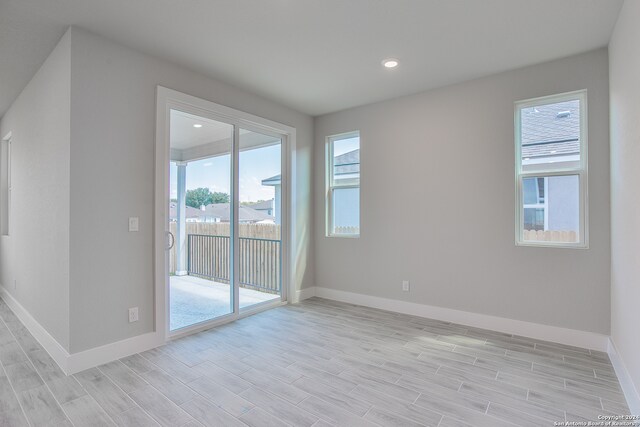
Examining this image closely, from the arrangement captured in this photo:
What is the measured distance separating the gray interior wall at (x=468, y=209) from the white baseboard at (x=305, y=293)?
401 mm

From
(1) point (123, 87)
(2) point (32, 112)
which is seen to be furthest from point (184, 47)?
(2) point (32, 112)

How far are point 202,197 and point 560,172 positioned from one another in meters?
3.65

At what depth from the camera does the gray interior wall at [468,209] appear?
300cm

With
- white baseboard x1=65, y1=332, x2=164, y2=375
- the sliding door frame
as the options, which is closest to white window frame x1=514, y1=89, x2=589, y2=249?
the sliding door frame

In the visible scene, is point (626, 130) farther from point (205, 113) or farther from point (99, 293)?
point (99, 293)

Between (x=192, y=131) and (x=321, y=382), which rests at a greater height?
(x=192, y=131)

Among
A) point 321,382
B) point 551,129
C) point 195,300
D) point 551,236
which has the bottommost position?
point 321,382

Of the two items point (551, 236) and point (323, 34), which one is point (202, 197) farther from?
point (551, 236)

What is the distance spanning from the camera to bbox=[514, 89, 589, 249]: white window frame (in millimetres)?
3041

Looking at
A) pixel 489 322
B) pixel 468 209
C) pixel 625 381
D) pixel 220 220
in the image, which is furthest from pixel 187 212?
pixel 625 381

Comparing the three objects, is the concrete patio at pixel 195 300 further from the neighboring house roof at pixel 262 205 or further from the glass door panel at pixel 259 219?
the neighboring house roof at pixel 262 205

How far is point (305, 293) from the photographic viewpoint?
489 centimetres

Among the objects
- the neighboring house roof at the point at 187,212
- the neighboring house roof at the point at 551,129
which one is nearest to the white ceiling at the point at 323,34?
the neighboring house roof at the point at 551,129

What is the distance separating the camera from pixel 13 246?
13.7ft
